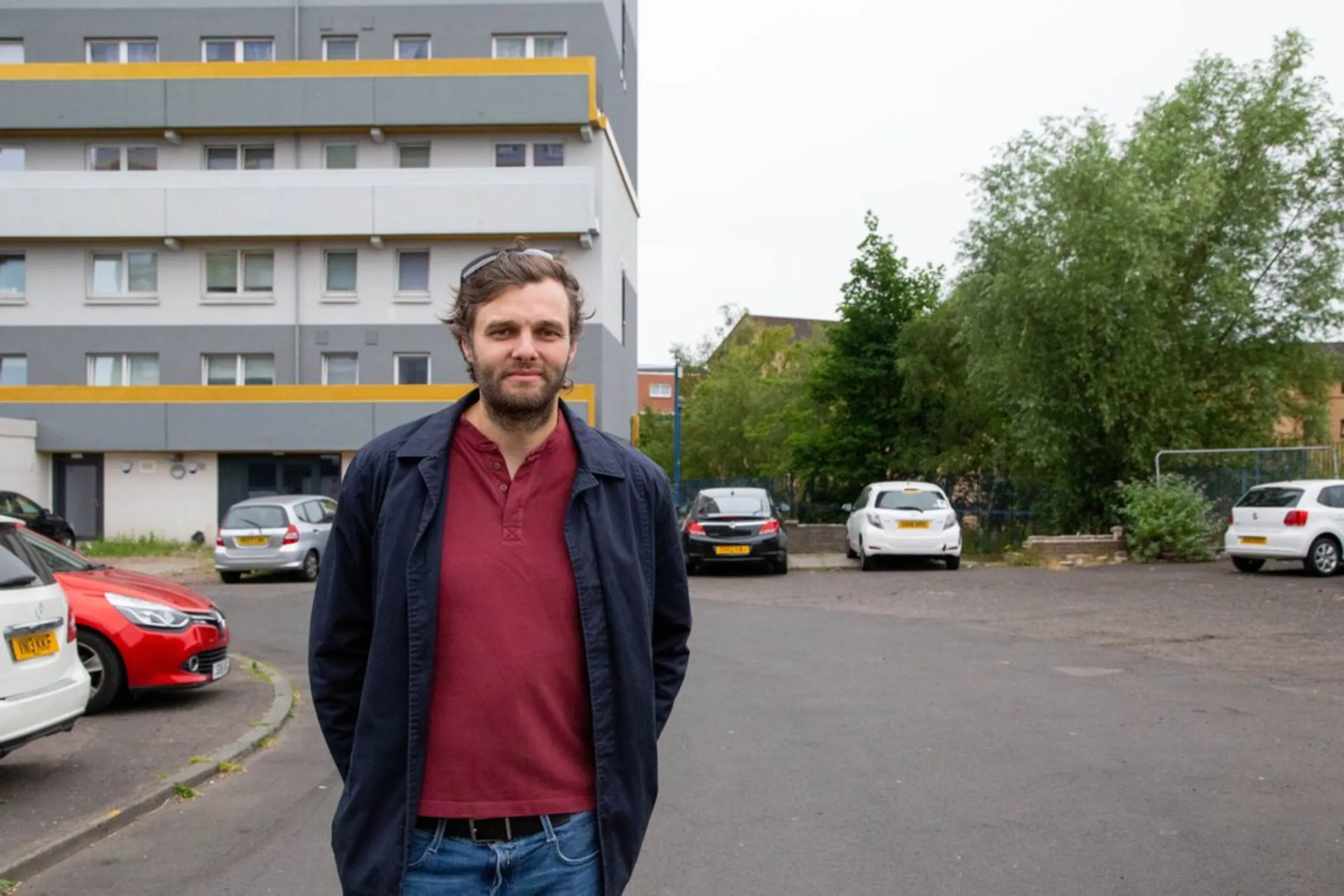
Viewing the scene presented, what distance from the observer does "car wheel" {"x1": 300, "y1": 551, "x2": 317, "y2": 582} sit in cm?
2316

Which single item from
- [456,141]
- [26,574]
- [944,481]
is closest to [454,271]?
[456,141]

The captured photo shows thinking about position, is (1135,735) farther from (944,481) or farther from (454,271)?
(454,271)

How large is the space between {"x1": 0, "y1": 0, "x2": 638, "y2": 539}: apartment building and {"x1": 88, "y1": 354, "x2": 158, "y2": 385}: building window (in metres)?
0.06

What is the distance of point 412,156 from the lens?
36.6 m

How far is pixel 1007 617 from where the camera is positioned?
15922 millimetres

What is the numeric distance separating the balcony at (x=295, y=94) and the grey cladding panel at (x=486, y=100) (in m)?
0.02

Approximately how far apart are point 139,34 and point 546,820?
39.8 metres

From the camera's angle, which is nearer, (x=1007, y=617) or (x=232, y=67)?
(x=1007, y=617)

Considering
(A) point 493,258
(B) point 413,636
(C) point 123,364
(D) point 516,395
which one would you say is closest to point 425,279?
(C) point 123,364

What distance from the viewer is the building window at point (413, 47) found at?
37281mm

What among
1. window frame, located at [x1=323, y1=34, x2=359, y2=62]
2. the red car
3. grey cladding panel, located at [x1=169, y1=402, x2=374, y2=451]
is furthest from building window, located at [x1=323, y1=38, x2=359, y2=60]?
the red car

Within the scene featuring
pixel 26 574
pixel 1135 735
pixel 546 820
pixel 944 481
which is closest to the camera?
pixel 546 820

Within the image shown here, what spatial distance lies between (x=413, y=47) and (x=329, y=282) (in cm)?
734

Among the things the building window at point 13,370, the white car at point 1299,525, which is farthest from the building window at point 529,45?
the white car at point 1299,525
